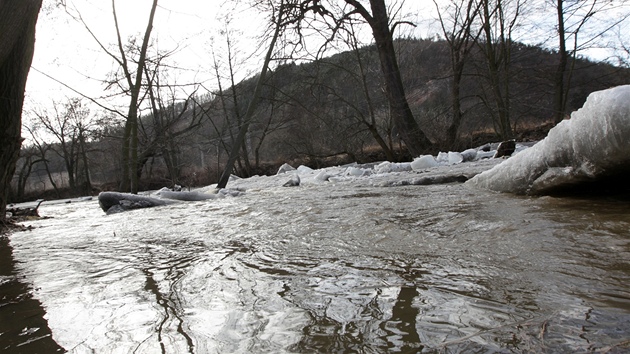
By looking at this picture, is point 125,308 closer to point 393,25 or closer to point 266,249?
point 266,249

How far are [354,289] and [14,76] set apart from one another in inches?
149

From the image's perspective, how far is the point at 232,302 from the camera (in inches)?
43.7

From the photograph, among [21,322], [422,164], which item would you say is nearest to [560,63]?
Answer: [422,164]

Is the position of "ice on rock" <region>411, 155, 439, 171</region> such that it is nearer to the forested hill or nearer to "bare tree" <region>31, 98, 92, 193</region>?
the forested hill

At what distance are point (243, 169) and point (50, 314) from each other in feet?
65.7

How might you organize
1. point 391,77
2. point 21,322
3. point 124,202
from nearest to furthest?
point 21,322, point 124,202, point 391,77

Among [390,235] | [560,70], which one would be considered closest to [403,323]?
[390,235]

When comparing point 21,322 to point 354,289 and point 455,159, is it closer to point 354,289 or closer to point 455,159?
point 354,289

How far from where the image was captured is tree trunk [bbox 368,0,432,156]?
8.94m

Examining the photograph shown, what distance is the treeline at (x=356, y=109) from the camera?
25.8 feet

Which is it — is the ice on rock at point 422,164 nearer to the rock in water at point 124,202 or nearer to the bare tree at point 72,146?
the rock in water at point 124,202

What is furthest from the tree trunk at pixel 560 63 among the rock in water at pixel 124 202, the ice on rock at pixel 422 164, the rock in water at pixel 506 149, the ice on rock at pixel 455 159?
the rock in water at pixel 124 202

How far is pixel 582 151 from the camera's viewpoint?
217 cm

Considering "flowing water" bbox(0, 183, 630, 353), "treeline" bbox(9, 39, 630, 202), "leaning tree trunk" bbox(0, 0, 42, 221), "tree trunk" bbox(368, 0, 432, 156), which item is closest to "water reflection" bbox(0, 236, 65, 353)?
"flowing water" bbox(0, 183, 630, 353)
